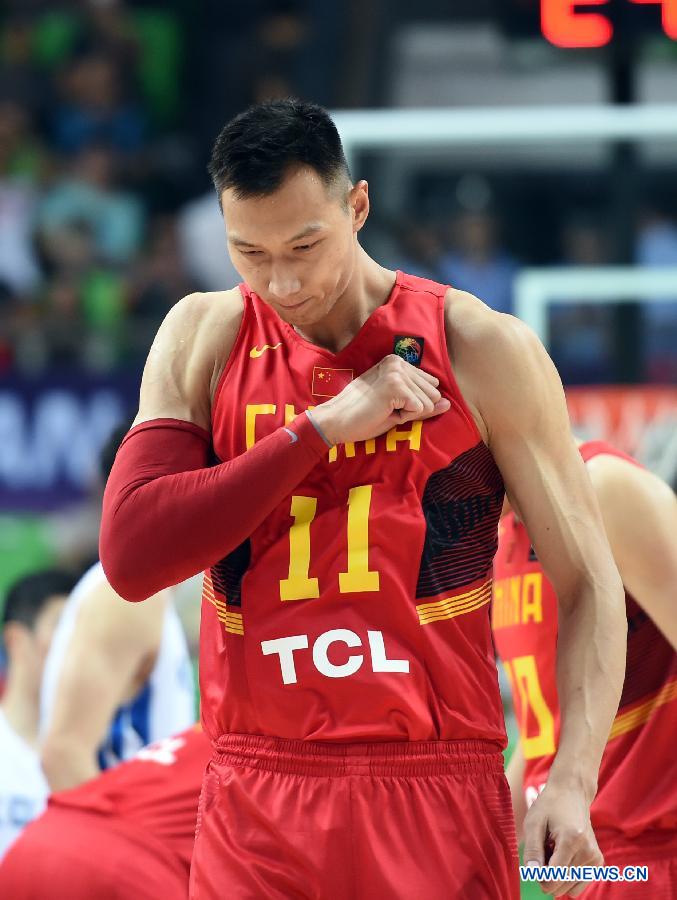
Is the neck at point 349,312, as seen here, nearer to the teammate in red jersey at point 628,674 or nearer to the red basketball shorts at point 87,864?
the teammate in red jersey at point 628,674

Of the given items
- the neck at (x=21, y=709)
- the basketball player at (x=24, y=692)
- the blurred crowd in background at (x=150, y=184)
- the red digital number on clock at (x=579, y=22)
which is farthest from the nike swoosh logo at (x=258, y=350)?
the blurred crowd in background at (x=150, y=184)

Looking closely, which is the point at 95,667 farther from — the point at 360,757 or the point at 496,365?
the point at 496,365

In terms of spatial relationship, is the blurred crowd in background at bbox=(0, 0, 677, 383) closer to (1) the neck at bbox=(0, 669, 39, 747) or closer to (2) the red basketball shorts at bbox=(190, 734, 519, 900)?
(1) the neck at bbox=(0, 669, 39, 747)

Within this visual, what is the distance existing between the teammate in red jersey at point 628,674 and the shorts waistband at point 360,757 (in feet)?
2.01

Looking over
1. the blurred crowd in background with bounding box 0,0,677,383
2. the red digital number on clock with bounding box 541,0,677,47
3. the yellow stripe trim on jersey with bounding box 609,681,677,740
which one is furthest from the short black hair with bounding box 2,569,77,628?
the blurred crowd in background with bounding box 0,0,677,383

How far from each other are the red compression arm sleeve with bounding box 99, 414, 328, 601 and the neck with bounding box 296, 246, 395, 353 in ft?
0.83

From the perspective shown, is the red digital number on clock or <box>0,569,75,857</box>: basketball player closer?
<box>0,569,75,857</box>: basketball player

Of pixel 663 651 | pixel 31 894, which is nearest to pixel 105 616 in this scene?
pixel 31 894

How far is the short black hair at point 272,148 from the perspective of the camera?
8.51 ft

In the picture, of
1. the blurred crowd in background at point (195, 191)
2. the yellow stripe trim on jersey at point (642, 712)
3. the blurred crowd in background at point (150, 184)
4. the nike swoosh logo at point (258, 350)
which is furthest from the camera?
the blurred crowd in background at point (150, 184)

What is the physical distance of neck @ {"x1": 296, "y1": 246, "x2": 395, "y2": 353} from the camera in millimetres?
2775

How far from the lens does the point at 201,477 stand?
259 cm

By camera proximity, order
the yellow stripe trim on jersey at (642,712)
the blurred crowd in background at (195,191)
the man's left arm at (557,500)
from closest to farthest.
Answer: the man's left arm at (557,500) < the yellow stripe trim on jersey at (642,712) < the blurred crowd in background at (195,191)

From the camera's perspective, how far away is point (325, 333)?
2795 millimetres
